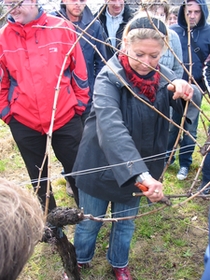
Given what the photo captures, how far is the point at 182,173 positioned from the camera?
120 inches

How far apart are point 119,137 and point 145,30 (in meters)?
0.47

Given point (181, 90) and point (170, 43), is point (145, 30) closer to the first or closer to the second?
point (181, 90)

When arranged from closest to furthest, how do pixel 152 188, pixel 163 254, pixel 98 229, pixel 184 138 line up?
pixel 152 188 → pixel 98 229 → pixel 163 254 → pixel 184 138

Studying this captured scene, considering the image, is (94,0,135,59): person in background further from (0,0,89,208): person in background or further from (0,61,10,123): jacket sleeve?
(0,61,10,123): jacket sleeve

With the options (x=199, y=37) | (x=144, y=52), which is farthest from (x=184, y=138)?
(x=144, y=52)

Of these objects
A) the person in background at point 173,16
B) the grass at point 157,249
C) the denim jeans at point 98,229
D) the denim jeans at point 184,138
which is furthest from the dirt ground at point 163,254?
the person in background at point 173,16

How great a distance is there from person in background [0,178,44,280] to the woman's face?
0.80 m

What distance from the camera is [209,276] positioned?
955 mm

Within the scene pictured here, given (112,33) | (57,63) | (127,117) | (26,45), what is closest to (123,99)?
(127,117)

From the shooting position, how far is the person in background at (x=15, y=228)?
0.77 metres

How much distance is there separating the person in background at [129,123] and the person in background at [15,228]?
507 millimetres

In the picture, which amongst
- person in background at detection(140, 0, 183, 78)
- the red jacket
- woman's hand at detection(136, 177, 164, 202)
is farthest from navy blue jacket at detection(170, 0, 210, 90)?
woman's hand at detection(136, 177, 164, 202)

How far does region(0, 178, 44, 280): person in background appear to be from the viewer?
0.77 meters

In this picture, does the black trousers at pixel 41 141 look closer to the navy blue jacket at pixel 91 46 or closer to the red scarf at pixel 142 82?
the navy blue jacket at pixel 91 46
